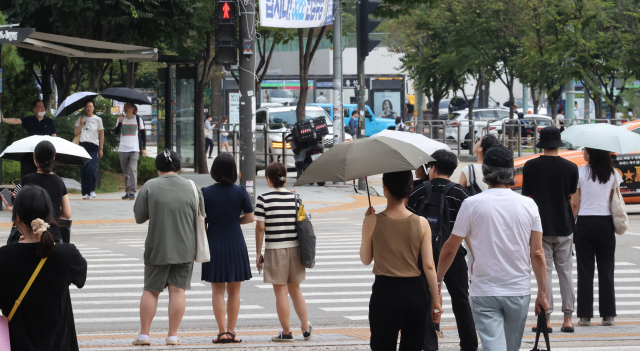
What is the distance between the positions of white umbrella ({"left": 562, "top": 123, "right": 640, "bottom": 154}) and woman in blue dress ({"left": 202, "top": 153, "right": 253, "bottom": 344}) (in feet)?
9.52

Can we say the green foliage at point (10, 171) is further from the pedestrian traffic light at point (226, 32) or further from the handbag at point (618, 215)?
the handbag at point (618, 215)

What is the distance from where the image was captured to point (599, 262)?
7883 millimetres

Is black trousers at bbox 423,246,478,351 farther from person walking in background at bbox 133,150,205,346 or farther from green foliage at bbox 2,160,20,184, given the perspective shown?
green foliage at bbox 2,160,20,184

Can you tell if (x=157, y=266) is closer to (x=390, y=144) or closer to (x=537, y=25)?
(x=390, y=144)

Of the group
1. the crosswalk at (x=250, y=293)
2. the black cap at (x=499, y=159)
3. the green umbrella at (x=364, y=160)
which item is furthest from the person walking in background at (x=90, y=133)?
the black cap at (x=499, y=159)

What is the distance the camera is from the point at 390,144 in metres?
5.59

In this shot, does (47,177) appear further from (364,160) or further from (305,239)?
(364,160)

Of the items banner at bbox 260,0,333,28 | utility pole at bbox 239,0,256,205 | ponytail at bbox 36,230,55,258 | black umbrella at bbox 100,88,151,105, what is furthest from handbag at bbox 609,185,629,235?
black umbrella at bbox 100,88,151,105

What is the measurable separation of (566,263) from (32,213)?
487 cm

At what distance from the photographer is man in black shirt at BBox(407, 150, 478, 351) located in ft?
21.6

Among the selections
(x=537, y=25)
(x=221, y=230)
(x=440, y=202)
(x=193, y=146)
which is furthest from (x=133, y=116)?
(x=537, y=25)

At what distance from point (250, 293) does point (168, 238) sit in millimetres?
2790

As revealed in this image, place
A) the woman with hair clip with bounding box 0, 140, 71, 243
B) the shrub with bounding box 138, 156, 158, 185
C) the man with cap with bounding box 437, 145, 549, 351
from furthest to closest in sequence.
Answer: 1. the shrub with bounding box 138, 156, 158, 185
2. the woman with hair clip with bounding box 0, 140, 71, 243
3. the man with cap with bounding box 437, 145, 549, 351

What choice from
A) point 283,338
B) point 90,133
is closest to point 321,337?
point 283,338
